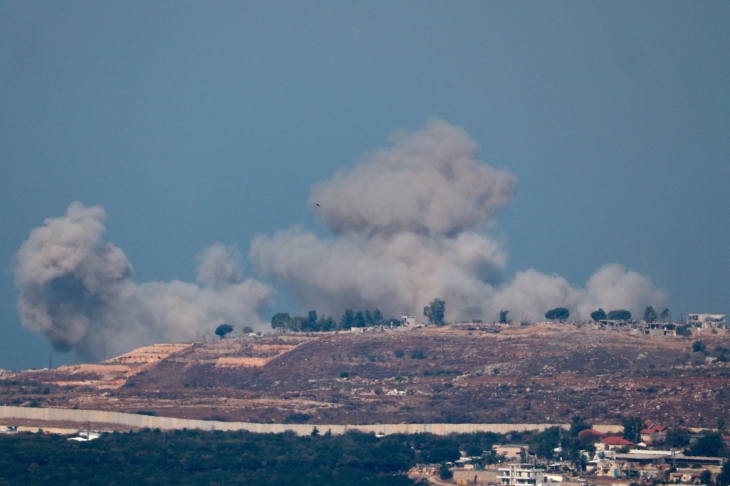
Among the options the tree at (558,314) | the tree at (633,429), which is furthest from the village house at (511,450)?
the tree at (558,314)

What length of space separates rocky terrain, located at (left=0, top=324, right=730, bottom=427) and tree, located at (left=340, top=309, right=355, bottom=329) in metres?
4.02

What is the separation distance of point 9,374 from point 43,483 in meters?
53.0

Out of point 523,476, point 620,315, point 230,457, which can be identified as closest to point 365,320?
point 620,315

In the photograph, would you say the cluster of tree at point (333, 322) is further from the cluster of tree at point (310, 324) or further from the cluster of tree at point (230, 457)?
the cluster of tree at point (230, 457)

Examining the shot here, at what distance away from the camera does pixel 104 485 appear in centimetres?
7288

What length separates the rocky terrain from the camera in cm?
9119

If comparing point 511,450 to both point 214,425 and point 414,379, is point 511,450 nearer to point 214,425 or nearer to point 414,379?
point 214,425

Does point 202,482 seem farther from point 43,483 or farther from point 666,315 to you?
point 666,315

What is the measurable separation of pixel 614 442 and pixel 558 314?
39726 mm

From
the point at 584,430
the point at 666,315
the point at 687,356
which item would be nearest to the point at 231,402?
the point at 584,430

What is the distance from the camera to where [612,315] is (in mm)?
118188

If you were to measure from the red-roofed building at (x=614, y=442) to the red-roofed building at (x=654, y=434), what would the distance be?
1275 millimetres

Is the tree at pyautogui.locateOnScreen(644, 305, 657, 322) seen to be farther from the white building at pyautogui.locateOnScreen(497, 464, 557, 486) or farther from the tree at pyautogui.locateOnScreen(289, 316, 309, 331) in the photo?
the white building at pyautogui.locateOnScreen(497, 464, 557, 486)

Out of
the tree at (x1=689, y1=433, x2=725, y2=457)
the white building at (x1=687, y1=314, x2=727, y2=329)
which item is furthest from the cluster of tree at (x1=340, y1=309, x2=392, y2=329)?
the tree at (x1=689, y1=433, x2=725, y2=457)
